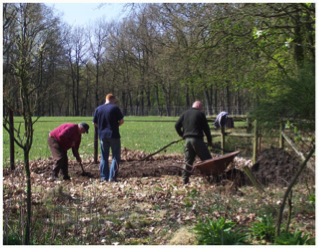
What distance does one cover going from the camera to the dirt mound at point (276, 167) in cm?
762

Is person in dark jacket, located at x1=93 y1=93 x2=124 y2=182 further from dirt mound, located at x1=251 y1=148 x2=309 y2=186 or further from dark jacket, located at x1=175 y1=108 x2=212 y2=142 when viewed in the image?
dirt mound, located at x1=251 y1=148 x2=309 y2=186

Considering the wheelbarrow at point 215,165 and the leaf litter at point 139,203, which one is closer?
the leaf litter at point 139,203

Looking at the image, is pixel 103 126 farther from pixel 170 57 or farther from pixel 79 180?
pixel 170 57

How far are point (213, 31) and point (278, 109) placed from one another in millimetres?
6049

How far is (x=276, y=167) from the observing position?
8023 mm

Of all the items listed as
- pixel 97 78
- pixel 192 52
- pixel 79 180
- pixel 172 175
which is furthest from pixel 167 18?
pixel 97 78

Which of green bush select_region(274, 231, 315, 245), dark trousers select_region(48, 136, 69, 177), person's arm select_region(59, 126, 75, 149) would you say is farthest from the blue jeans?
green bush select_region(274, 231, 315, 245)

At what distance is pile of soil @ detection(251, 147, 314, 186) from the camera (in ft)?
25.0

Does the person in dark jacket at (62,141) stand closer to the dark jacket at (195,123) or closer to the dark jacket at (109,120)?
the dark jacket at (109,120)

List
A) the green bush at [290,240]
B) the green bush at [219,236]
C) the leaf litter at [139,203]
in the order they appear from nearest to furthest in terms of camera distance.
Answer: the green bush at [290,240] < the green bush at [219,236] < the leaf litter at [139,203]

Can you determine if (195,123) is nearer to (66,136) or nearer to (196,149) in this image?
Result: (196,149)

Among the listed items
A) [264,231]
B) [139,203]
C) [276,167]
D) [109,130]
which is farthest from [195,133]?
[264,231]

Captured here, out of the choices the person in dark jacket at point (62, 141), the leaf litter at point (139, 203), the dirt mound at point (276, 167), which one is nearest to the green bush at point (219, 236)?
the leaf litter at point (139, 203)

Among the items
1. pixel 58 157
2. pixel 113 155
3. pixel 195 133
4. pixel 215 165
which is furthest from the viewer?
pixel 113 155
